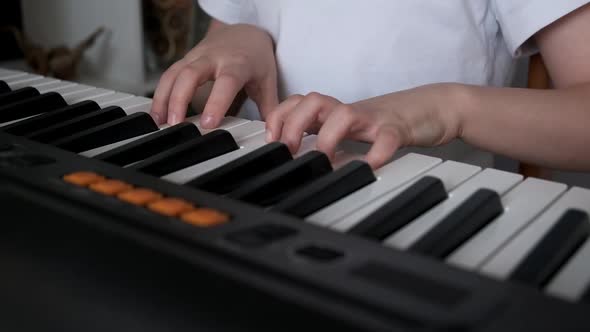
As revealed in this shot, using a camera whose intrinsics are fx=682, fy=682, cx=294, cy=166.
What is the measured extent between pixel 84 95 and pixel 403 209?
0.42 m

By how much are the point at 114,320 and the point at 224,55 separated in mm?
447

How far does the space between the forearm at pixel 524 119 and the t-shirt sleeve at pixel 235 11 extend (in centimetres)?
45

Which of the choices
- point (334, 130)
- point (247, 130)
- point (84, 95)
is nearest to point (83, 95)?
point (84, 95)

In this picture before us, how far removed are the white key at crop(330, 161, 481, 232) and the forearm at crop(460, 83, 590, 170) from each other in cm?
13

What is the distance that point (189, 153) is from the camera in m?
0.49

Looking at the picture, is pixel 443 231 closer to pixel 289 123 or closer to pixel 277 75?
pixel 289 123

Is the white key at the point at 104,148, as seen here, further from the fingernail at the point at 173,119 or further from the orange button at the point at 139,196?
the orange button at the point at 139,196

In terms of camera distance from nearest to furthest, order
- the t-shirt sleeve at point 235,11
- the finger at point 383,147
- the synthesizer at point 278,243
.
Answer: the synthesizer at point 278,243 → the finger at point 383,147 → the t-shirt sleeve at point 235,11

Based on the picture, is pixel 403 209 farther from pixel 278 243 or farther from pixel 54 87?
pixel 54 87

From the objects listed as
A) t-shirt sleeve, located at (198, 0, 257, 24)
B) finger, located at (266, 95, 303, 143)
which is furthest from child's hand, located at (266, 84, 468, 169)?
t-shirt sleeve, located at (198, 0, 257, 24)

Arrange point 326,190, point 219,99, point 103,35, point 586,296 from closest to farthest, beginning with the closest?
1. point 586,296
2. point 326,190
3. point 219,99
4. point 103,35

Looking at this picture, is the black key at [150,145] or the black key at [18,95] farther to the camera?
the black key at [18,95]

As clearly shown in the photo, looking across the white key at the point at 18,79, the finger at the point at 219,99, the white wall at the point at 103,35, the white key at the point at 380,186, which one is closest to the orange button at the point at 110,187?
the white key at the point at 380,186

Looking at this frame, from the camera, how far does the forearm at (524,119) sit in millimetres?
587
